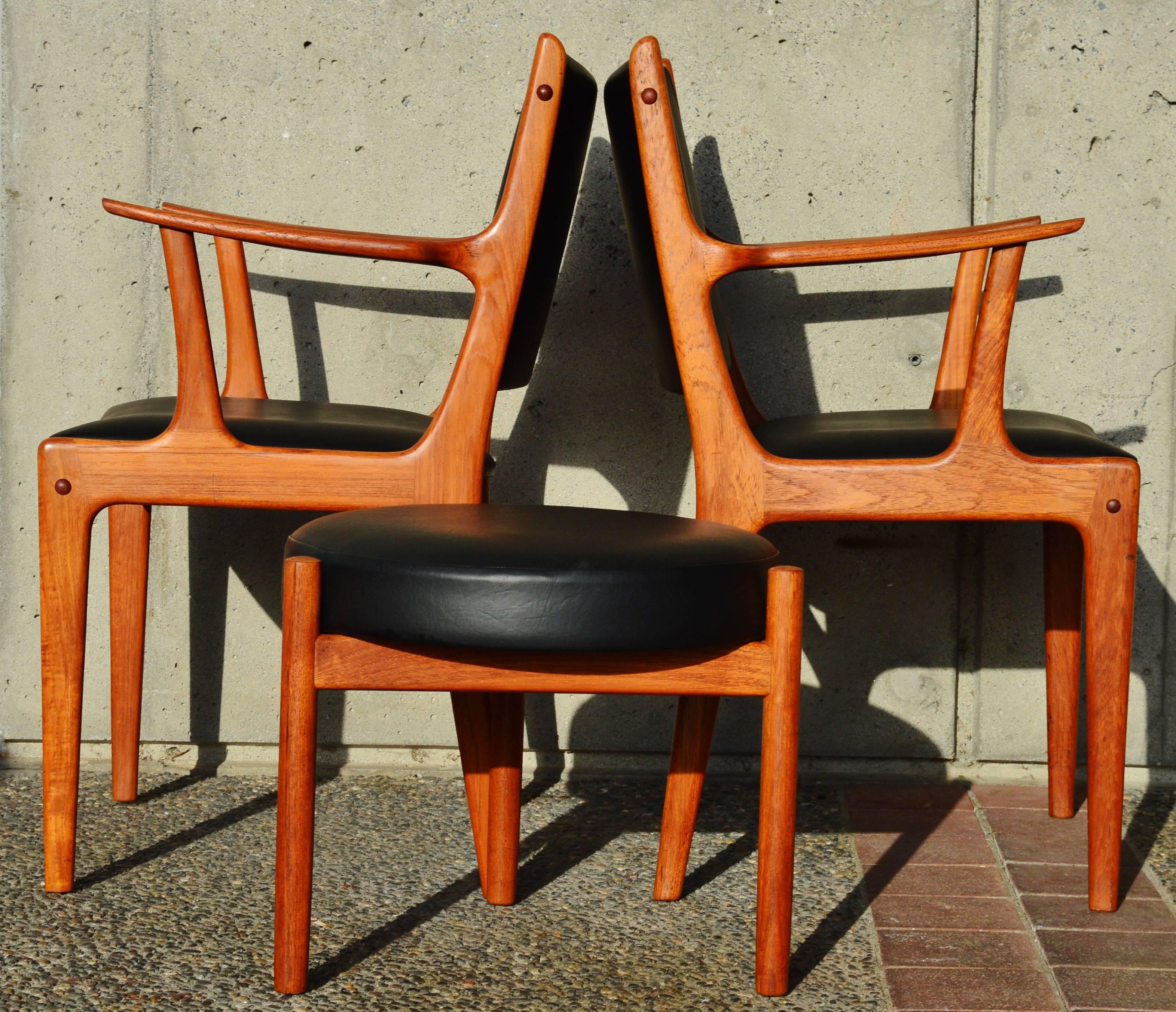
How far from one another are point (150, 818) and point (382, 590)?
43.0 inches

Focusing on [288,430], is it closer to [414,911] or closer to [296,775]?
[296,775]

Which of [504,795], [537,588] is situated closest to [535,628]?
[537,588]

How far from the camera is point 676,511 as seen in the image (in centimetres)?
246

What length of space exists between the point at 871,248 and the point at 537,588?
0.78m

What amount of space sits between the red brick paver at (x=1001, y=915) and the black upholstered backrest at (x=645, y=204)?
847 millimetres

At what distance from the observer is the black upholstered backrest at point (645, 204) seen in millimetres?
1840

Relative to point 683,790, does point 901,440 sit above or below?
above

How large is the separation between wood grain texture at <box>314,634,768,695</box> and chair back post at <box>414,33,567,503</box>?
1.55 ft

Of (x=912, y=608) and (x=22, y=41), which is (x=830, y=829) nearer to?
(x=912, y=608)

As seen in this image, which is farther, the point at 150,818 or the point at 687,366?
the point at 150,818

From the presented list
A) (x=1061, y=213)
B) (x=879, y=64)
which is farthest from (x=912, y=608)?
(x=879, y=64)

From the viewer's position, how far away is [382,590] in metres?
1.31

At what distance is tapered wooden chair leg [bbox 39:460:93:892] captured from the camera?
1771mm

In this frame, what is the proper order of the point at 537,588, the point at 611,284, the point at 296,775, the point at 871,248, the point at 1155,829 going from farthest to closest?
the point at 611,284
the point at 1155,829
the point at 871,248
the point at 296,775
the point at 537,588
